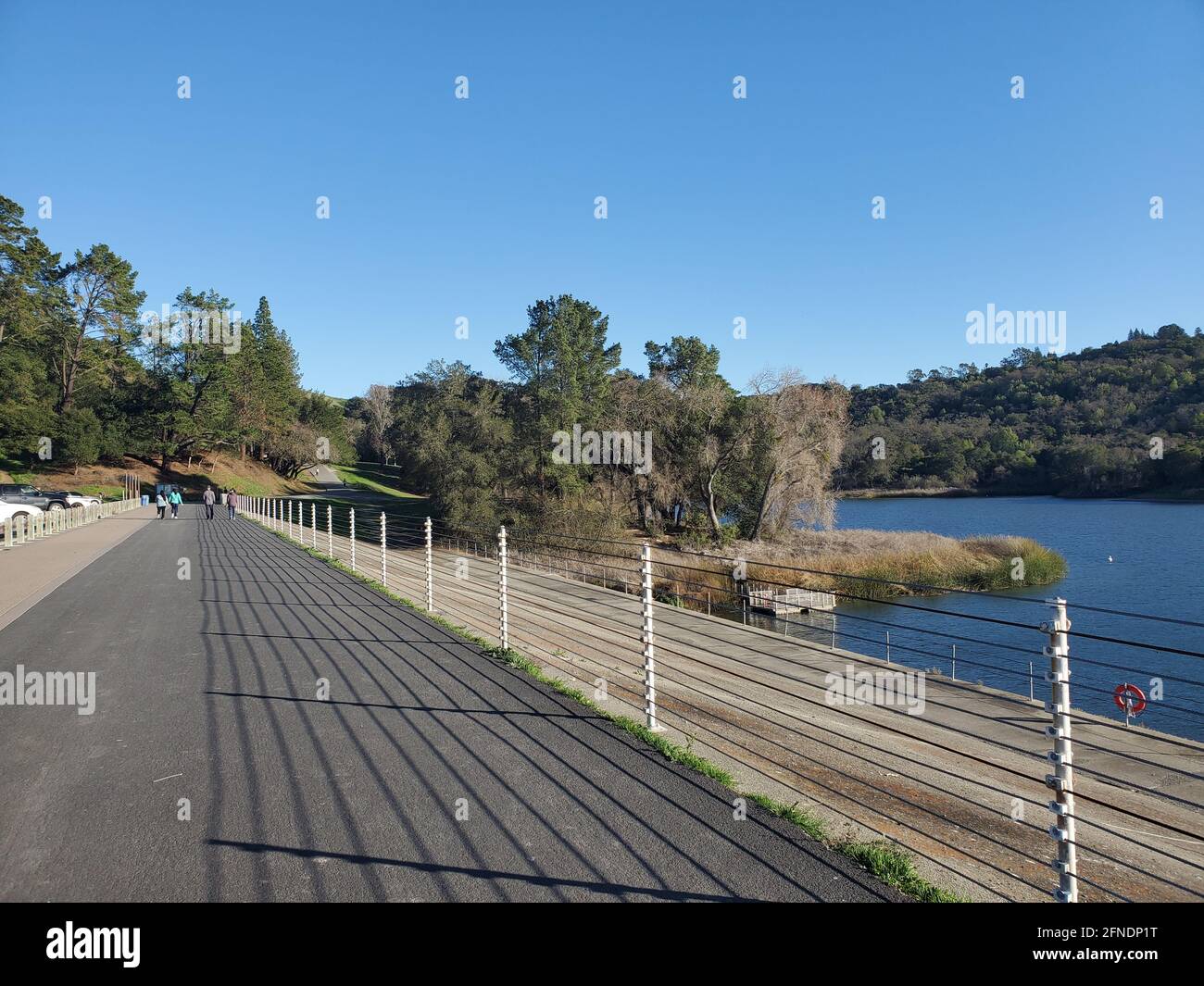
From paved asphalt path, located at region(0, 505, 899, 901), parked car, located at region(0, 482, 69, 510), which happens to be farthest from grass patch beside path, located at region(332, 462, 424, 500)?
paved asphalt path, located at region(0, 505, 899, 901)

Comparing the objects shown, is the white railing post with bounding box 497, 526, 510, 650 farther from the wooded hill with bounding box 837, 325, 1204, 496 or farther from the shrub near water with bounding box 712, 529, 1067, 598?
the wooded hill with bounding box 837, 325, 1204, 496

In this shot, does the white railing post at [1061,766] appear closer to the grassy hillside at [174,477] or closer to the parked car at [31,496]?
the parked car at [31,496]

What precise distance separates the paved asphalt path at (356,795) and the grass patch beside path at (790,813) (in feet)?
0.30

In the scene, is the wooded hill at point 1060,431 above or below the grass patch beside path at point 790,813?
above

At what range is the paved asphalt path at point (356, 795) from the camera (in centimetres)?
343

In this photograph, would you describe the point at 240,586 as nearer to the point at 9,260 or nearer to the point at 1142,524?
the point at 1142,524

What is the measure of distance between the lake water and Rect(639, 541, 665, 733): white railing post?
1517 mm

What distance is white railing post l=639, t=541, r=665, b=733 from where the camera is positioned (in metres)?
5.69

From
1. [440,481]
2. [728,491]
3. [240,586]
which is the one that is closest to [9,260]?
[440,481]

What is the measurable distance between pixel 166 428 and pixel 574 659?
206 feet

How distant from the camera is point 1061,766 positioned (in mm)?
3367

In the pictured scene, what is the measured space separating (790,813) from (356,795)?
98.1 inches

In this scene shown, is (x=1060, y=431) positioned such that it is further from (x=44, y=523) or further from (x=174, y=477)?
(x=44, y=523)

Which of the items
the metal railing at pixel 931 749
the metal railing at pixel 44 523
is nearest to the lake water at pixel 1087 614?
the metal railing at pixel 931 749
